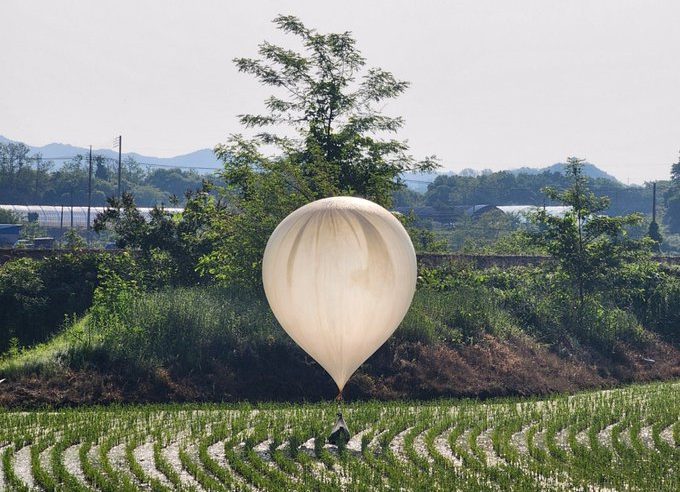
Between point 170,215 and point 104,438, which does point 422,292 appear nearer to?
point 170,215

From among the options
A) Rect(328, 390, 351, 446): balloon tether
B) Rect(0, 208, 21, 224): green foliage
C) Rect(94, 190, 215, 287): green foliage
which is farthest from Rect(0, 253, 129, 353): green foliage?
Rect(0, 208, 21, 224): green foliage

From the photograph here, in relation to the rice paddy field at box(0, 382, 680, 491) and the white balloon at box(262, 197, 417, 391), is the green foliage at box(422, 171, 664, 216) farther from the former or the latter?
the white balloon at box(262, 197, 417, 391)

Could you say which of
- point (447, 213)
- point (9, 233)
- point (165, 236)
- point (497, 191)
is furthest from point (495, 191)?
point (165, 236)

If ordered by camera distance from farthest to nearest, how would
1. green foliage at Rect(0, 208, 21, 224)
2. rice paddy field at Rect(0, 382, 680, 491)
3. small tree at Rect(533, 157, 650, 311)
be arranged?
green foliage at Rect(0, 208, 21, 224) → small tree at Rect(533, 157, 650, 311) → rice paddy field at Rect(0, 382, 680, 491)

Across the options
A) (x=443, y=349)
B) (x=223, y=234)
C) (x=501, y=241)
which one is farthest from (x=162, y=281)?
(x=501, y=241)

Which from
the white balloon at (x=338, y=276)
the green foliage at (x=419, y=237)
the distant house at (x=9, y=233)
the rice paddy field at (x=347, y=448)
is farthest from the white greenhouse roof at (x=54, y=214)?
the white balloon at (x=338, y=276)

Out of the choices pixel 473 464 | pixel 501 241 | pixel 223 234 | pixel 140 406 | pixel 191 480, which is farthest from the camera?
pixel 501 241
